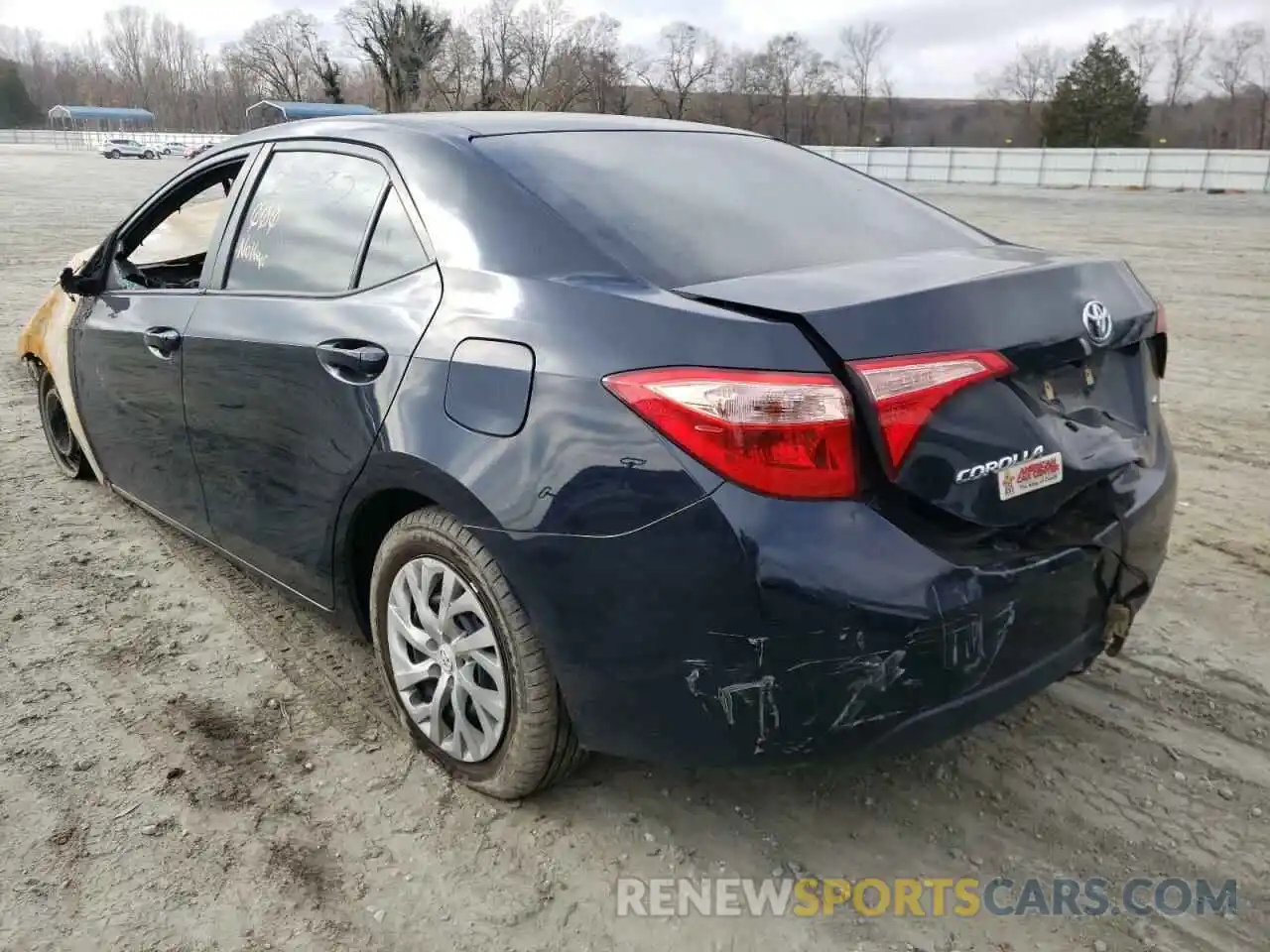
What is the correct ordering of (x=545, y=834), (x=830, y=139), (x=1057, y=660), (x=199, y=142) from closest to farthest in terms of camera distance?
(x=1057, y=660), (x=545, y=834), (x=199, y=142), (x=830, y=139)

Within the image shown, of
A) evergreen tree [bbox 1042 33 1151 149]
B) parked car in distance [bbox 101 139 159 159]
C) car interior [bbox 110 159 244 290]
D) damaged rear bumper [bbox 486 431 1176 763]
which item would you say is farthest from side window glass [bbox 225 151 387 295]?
parked car in distance [bbox 101 139 159 159]

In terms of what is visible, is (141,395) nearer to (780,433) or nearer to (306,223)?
(306,223)

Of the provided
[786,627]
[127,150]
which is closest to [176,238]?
[786,627]

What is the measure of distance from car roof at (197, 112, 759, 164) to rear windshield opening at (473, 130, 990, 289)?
7cm

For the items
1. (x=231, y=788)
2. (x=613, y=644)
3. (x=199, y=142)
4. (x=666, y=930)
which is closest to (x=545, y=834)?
(x=666, y=930)

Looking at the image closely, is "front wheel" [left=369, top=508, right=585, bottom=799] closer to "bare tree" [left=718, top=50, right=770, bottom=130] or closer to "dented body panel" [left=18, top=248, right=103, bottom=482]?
"dented body panel" [left=18, top=248, right=103, bottom=482]

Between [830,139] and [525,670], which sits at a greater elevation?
[830,139]

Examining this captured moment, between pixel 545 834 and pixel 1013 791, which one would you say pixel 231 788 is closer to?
pixel 545 834

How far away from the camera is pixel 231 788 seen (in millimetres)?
2650

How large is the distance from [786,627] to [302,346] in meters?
1.56

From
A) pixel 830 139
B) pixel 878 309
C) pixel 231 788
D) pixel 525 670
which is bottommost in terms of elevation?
pixel 231 788

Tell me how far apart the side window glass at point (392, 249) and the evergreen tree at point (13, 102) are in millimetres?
124849

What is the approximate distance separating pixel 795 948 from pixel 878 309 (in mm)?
1322

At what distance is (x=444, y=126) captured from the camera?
9.21 ft
